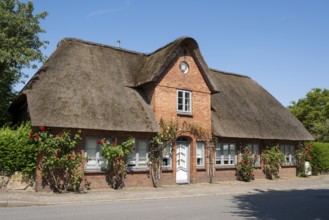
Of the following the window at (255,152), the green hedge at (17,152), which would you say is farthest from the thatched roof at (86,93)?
the window at (255,152)

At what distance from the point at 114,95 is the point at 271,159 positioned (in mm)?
12820

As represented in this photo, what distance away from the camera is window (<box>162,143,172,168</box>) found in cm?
1948

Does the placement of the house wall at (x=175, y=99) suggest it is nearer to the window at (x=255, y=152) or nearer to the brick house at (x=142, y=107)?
the brick house at (x=142, y=107)

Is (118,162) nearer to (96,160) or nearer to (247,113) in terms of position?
(96,160)

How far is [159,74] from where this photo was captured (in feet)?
63.7

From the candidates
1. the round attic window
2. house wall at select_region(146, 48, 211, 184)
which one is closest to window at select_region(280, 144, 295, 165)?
house wall at select_region(146, 48, 211, 184)

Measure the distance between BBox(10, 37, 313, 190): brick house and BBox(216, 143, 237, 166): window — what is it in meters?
0.07

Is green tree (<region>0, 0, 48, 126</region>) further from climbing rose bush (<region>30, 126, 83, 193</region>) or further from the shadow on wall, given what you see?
the shadow on wall

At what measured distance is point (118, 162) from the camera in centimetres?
1720

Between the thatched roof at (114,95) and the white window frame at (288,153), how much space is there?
121 cm

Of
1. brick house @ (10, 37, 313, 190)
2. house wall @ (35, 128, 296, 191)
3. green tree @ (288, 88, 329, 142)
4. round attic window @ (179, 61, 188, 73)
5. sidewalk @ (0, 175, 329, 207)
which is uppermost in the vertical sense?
green tree @ (288, 88, 329, 142)

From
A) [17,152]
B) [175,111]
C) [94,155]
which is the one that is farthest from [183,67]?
[17,152]

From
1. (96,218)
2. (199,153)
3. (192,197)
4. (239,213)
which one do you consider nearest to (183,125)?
(199,153)

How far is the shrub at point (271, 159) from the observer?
79.9ft
